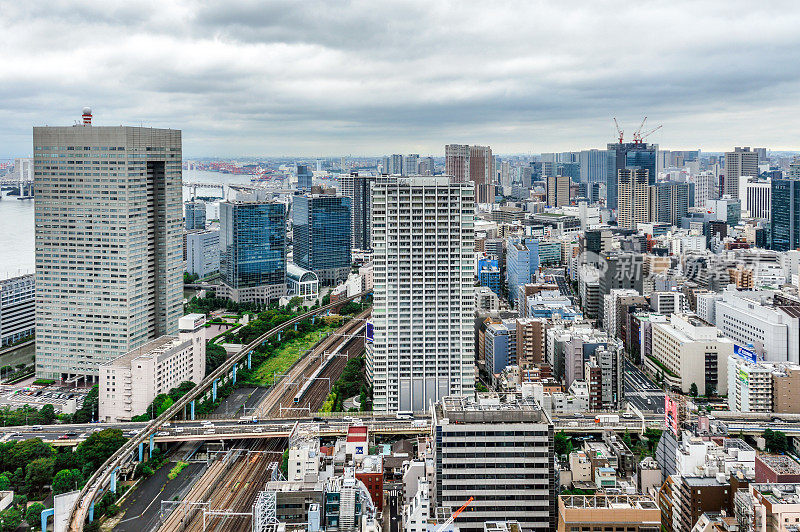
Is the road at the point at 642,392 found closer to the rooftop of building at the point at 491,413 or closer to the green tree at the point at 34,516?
the rooftop of building at the point at 491,413

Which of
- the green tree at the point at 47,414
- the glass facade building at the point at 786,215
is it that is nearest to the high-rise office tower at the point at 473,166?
the glass facade building at the point at 786,215

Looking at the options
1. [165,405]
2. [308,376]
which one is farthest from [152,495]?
[308,376]

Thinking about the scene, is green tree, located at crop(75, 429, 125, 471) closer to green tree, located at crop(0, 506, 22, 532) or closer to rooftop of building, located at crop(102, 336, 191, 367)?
green tree, located at crop(0, 506, 22, 532)

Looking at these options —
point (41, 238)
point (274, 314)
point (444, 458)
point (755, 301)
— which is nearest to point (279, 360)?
point (274, 314)

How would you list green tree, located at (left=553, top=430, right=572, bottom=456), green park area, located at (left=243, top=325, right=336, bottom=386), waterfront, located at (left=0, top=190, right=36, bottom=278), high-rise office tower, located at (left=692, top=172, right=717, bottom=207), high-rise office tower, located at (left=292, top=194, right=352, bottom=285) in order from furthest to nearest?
high-rise office tower, located at (left=692, top=172, right=717, bottom=207), waterfront, located at (left=0, top=190, right=36, bottom=278), high-rise office tower, located at (left=292, top=194, right=352, bottom=285), green park area, located at (left=243, top=325, right=336, bottom=386), green tree, located at (left=553, top=430, right=572, bottom=456)

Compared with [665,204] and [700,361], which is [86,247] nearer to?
[700,361]

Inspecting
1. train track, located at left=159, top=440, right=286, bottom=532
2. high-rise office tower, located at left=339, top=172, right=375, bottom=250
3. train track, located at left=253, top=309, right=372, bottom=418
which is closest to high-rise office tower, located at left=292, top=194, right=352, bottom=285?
high-rise office tower, located at left=339, top=172, right=375, bottom=250
